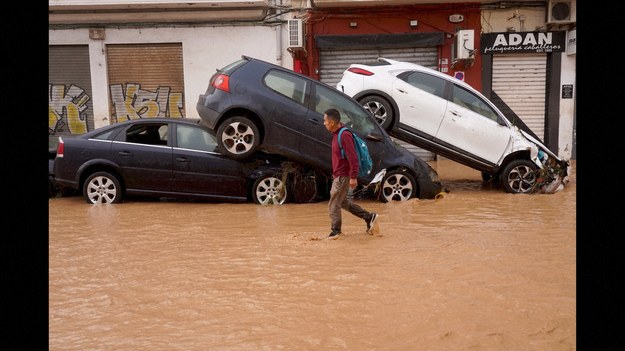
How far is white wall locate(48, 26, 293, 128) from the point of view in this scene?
15.1 m

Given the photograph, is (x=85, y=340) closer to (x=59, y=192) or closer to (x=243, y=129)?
(x=243, y=129)

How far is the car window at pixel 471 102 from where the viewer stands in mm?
9242

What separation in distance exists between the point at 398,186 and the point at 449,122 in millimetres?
1455

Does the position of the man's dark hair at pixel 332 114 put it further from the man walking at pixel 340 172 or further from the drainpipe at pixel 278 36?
the drainpipe at pixel 278 36

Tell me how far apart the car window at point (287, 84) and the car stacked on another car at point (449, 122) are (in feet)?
3.37

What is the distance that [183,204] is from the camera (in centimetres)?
872

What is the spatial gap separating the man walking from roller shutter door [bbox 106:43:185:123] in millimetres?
10249

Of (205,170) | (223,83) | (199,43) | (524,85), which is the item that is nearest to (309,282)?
(205,170)

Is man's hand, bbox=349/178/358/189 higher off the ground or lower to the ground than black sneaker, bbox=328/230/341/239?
higher

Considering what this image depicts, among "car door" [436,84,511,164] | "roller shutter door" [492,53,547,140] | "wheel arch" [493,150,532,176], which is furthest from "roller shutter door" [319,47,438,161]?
"car door" [436,84,511,164]

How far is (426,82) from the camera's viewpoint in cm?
920

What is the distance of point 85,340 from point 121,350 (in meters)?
0.31

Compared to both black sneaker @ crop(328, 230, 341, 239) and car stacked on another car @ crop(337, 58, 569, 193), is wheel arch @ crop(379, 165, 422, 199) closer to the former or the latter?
car stacked on another car @ crop(337, 58, 569, 193)
